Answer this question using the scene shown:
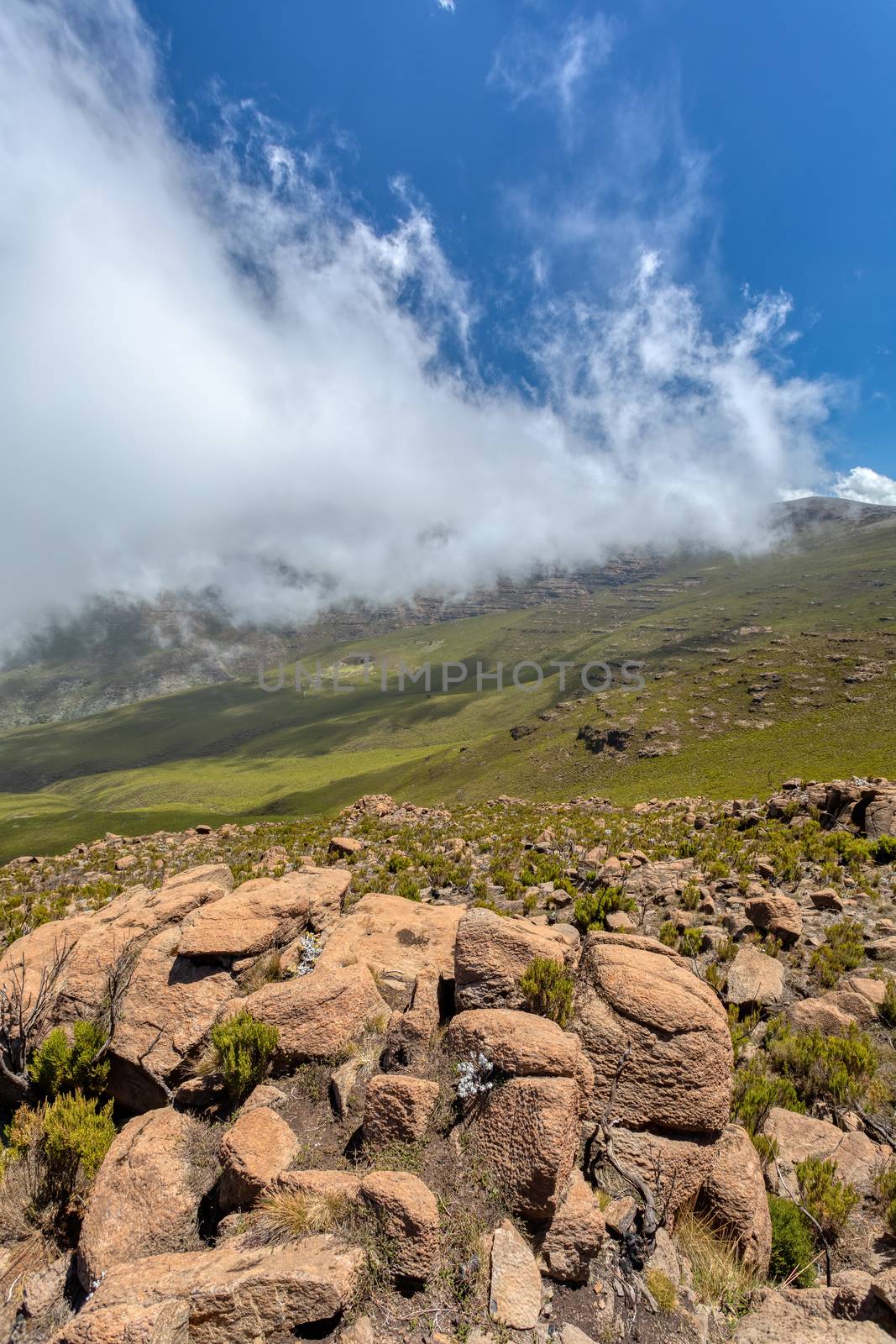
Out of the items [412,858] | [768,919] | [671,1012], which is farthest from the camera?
[412,858]

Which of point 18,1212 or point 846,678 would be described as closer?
point 18,1212

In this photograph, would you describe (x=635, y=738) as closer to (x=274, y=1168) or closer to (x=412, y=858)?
(x=412, y=858)

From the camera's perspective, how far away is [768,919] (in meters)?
12.5

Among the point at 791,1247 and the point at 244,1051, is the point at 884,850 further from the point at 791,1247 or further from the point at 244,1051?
the point at 244,1051

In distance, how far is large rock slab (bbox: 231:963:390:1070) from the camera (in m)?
7.20

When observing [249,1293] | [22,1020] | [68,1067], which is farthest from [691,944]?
[22,1020]

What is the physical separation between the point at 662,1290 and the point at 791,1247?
1.82 m

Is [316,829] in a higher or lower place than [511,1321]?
lower

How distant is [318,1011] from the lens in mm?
7527

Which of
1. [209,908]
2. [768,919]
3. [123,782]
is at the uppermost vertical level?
[209,908]

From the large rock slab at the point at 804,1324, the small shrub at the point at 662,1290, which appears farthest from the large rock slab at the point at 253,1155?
the large rock slab at the point at 804,1324

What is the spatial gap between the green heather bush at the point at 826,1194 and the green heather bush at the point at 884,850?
46.7 ft

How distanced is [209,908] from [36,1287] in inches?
205

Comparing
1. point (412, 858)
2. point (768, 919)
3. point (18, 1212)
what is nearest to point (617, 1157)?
point (18, 1212)
